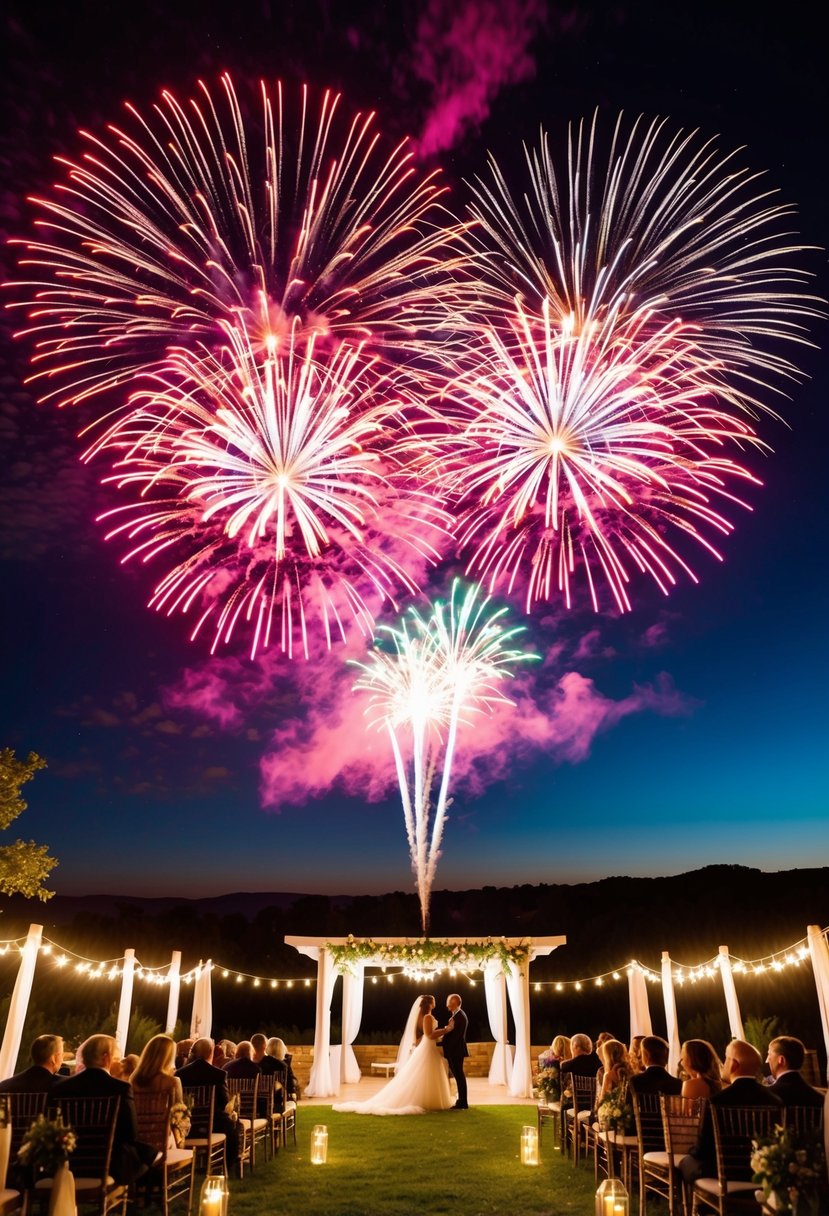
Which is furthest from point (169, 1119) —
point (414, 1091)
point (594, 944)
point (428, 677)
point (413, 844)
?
point (594, 944)

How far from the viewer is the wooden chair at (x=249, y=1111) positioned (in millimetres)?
9422

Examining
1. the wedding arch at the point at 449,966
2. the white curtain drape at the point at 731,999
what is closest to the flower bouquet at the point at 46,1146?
the white curtain drape at the point at 731,999

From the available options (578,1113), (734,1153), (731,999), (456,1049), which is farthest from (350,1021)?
(734,1153)

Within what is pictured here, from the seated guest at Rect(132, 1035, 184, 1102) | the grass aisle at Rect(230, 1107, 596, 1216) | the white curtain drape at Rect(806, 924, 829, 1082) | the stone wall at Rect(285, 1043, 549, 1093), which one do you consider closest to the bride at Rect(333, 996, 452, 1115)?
the grass aisle at Rect(230, 1107, 596, 1216)

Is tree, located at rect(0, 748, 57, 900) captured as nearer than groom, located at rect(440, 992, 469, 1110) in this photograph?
No

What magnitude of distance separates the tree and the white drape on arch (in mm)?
6285

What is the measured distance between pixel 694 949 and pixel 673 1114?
34.0 metres

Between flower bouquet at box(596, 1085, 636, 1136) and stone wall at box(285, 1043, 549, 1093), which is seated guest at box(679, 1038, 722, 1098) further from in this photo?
stone wall at box(285, 1043, 549, 1093)

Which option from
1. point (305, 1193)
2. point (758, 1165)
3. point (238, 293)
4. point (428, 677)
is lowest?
point (305, 1193)

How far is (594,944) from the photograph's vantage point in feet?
141

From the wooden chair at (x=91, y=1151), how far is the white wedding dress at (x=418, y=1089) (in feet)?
27.4

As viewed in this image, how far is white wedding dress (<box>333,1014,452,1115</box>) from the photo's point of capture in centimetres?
1388

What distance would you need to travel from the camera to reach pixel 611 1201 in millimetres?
5801

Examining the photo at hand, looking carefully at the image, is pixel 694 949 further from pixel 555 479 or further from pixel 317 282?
pixel 317 282
